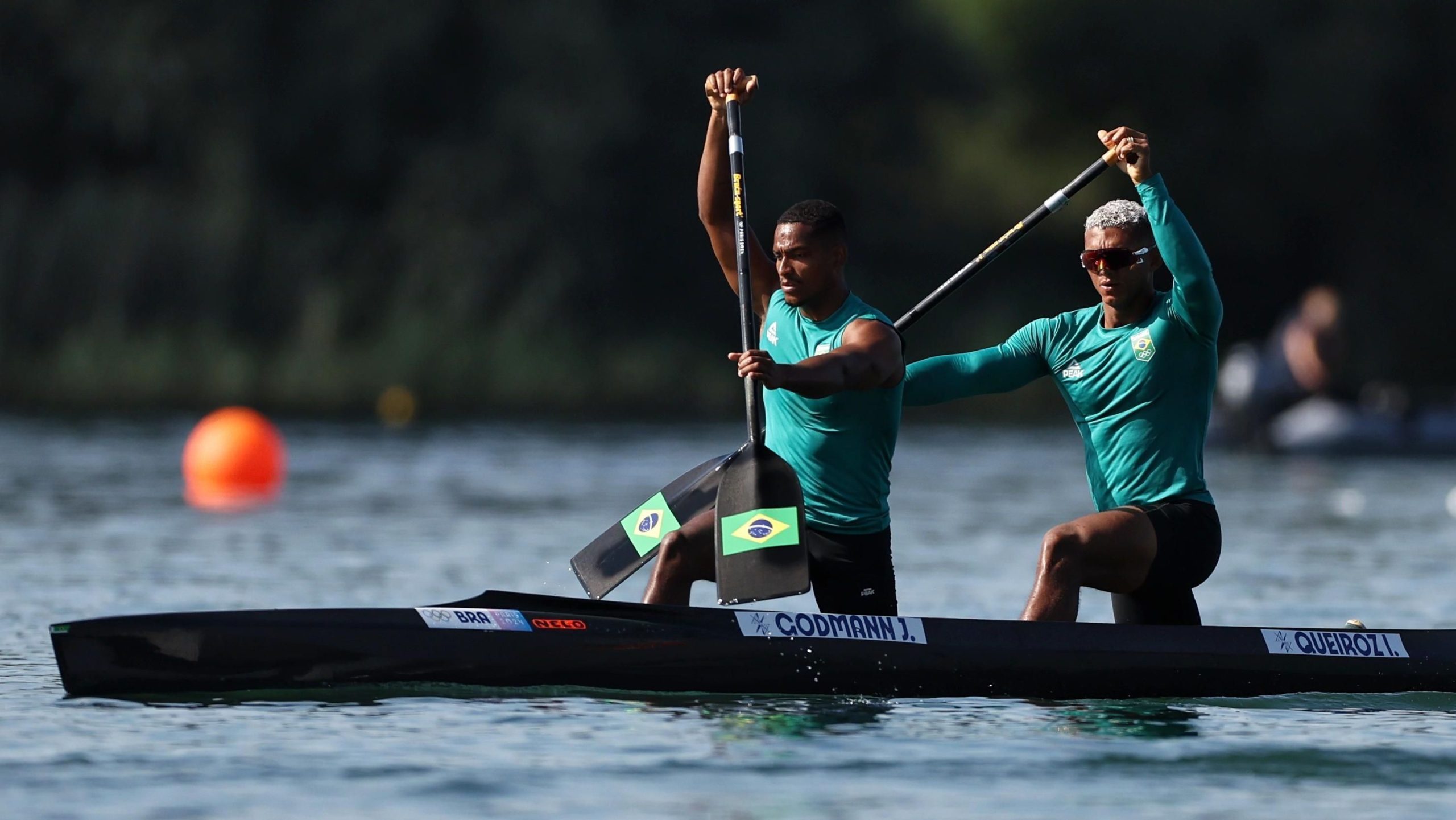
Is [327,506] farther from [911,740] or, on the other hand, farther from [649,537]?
[911,740]

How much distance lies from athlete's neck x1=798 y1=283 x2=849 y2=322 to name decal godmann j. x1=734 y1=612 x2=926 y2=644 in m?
0.95

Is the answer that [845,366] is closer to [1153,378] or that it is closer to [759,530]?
[759,530]

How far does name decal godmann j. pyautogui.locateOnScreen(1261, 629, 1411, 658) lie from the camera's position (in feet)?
25.7

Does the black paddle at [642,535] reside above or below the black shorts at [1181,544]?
above

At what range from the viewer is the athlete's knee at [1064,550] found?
7.17 meters

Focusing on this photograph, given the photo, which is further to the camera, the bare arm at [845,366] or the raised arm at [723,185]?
the raised arm at [723,185]

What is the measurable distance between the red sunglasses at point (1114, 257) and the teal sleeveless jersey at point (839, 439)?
0.69 metres

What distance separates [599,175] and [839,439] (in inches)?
1024

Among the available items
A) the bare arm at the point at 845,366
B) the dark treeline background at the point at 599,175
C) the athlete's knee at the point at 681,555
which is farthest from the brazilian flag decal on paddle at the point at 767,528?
the dark treeline background at the point at 599,175

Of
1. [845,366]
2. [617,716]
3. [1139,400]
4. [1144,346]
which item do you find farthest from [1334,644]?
[617,716]

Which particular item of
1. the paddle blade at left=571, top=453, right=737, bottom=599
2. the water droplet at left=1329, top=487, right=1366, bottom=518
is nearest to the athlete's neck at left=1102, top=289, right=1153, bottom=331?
the paddle blade at left=571, top=453, right=737, bottom=599

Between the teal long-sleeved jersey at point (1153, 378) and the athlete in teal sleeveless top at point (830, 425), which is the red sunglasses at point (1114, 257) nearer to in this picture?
the teal long-sleeved jersey at point (1153, 378)

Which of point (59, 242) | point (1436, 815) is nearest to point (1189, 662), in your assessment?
point (1436, 815)

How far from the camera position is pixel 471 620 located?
733 centimetres
